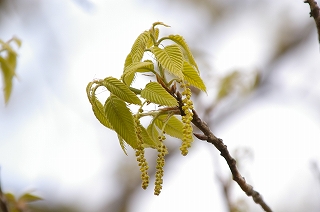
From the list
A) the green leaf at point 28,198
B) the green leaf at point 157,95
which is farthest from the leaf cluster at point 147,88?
the green leaf at point 28,198

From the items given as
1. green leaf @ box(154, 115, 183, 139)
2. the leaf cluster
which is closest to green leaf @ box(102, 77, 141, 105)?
the leaf cluster

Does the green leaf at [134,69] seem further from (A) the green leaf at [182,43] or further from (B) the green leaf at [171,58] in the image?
(A) the green leaf at [182,43]

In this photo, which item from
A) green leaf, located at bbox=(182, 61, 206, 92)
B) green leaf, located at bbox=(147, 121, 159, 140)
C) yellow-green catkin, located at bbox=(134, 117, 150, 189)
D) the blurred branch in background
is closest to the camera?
yellow-green catkin, located at bbox=(134, 117, 150, 189)

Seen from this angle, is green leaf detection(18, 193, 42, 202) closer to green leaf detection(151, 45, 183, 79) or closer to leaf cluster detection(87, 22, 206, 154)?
leaf cluster detection(87, 22, 206, 154)

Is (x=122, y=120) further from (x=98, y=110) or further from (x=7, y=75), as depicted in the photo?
(x=7, y=75)

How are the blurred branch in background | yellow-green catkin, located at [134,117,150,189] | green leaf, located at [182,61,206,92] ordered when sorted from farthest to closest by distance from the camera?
the blurred branch in background < green leaf, located at [182,61,206,92] < yellow-green catkin, located at [134,117,150,189]
